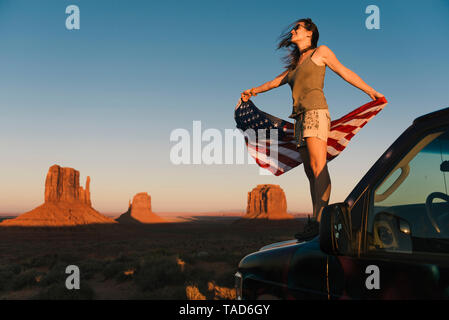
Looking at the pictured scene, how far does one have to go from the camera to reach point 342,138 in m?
3.37

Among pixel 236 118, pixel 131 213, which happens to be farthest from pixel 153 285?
pixel 131 213

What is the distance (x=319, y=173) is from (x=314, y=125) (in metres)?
0.36

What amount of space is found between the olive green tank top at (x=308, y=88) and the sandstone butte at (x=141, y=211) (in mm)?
131477

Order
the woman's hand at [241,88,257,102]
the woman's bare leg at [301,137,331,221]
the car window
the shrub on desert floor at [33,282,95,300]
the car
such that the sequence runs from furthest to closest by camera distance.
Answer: the shrub on desert floor at [33,282,95,300] < the woman's hand at [241,88,257,102] < the woman's bare leg at [301,137,331,221] < the car window < the car

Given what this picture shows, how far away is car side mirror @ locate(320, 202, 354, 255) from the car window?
16cm

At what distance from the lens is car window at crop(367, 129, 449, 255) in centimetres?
150

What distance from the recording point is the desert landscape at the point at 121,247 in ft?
36.5

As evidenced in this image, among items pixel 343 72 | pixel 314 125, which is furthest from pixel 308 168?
pixel 343 72

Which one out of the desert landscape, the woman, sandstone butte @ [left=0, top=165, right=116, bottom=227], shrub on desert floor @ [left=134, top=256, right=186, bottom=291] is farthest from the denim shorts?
sandstone butte @ [left=0, top=165, right=116, bottom=227]

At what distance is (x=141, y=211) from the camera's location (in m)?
131

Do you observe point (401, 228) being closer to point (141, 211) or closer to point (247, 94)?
point (247, 94)

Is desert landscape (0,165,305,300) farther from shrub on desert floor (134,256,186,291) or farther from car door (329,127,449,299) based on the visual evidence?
car door (329,127,449,299)
